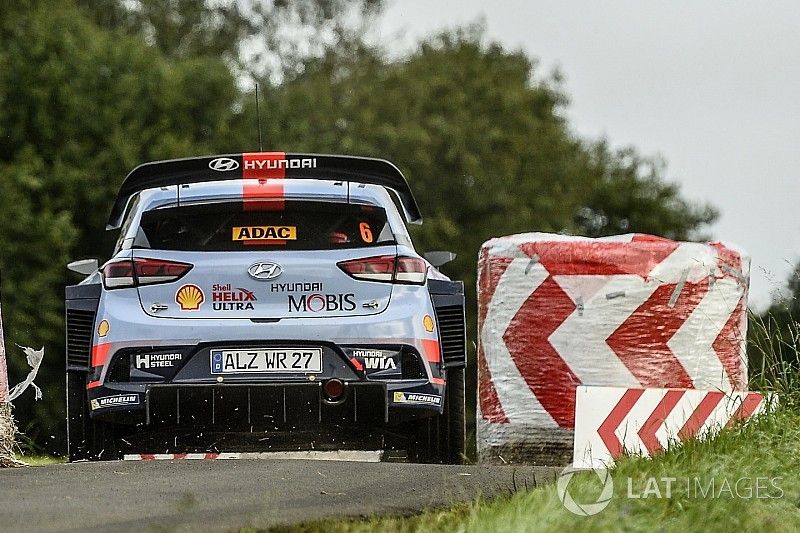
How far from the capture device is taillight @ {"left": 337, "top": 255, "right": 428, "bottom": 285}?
9.53 metres

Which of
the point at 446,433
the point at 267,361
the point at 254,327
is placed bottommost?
the point at 446,433

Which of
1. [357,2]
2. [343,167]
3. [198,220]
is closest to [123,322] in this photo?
[198,220]

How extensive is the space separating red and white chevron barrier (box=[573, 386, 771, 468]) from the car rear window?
1.69 m

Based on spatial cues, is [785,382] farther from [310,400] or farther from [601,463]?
[310,400]

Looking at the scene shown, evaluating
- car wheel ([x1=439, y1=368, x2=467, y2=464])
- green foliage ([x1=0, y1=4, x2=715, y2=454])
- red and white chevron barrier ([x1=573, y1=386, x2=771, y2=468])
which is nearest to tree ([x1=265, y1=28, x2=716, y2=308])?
green foliage ([x1=0, y1=4, x2=715, y2=454])

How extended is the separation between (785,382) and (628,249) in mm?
1050

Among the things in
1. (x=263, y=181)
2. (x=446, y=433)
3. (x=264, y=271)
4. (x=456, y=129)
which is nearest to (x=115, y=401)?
(x=264, y=271)

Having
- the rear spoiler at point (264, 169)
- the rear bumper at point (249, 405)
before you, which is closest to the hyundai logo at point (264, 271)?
the rear bumper at point (249, 405)

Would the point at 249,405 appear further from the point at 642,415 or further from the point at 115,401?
the point at 642,415

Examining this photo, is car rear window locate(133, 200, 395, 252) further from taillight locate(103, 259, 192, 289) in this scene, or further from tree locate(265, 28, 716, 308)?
tree locate(265, 28, 716, 308)

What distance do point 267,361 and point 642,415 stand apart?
2.01m

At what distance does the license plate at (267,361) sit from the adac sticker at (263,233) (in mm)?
649

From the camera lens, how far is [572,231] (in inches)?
2172

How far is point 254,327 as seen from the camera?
9367 millimetres
